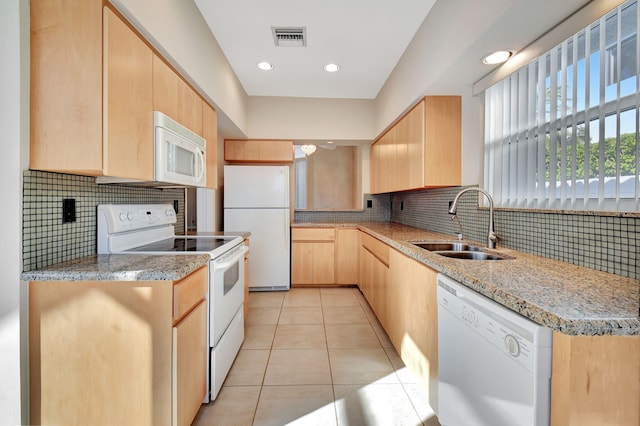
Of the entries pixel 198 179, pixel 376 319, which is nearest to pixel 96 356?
pixel 198 179

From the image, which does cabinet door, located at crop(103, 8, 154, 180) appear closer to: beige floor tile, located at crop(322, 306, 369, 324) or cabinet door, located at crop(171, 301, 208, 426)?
cabinet door, located at crop(171, 301, 208, 426)

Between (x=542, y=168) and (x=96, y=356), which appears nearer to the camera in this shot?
(x=96, y=356)

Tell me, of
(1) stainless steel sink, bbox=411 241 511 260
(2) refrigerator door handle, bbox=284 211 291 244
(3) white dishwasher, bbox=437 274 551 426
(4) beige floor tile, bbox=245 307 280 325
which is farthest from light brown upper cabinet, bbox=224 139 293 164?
(3) white dishwasher, bbox=437 274 551 426

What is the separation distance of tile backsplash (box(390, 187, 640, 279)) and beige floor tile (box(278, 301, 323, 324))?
4.94 ft

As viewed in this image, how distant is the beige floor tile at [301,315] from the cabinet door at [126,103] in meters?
1.90

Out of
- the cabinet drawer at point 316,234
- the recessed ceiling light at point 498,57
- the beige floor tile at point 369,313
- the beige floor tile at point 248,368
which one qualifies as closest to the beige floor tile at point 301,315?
the beige floor tile at point 369,313

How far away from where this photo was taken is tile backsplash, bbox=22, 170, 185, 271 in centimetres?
120

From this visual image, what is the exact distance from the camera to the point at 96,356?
3.85 feet

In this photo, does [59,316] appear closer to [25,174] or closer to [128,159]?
[25,174]

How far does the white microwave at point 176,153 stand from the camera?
1.54 meters

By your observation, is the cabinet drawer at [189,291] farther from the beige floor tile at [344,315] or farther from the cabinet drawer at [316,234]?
the cabinet drawer at [316,234]

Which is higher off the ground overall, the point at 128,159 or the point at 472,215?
the point at 128,159

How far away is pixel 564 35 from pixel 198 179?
2165 mm

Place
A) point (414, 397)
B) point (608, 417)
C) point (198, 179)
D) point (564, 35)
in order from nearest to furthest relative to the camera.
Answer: point (608, 417)
point (564, 35)
point (414, 397)
point (198, 179)
